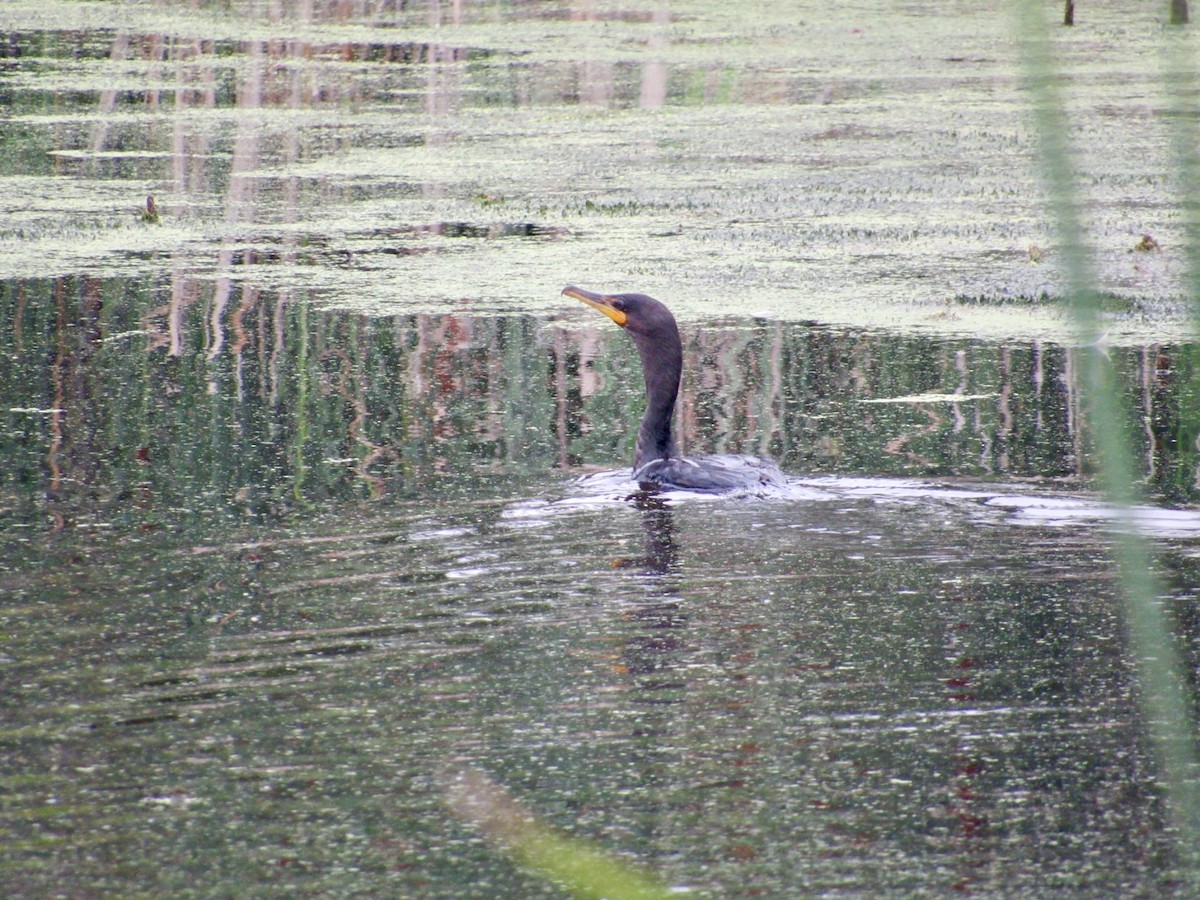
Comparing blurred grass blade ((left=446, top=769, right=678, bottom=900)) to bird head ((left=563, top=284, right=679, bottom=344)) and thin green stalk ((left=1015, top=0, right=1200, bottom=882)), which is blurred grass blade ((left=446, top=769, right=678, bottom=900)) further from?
bird head ((left=563, top=284, right=679, bottom=344))

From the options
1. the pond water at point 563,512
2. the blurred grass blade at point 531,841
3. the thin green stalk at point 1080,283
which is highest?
the thin green stalk at point 1080,283

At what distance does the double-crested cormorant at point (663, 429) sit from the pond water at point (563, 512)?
10cm

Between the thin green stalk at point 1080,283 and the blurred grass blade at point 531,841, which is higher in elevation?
the thin green stalk at point 1080,283

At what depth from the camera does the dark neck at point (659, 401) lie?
526cm

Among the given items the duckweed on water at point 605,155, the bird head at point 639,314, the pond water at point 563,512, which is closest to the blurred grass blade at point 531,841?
the pond water at point 563,512

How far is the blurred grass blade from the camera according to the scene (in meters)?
2.39

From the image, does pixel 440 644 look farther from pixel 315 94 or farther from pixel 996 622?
pixel 315 94

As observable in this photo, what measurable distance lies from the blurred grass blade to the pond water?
1.3 inches

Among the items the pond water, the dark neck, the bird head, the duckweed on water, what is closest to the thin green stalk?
the pond water

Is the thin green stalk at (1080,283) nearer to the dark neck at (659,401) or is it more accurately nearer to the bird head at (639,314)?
the dark neck at (659,401)

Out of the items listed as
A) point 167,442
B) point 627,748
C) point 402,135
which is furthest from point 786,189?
point 627,748

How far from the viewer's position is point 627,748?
116 inches

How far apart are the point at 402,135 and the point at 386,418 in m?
5.57

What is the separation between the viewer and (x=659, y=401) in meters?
5.46
